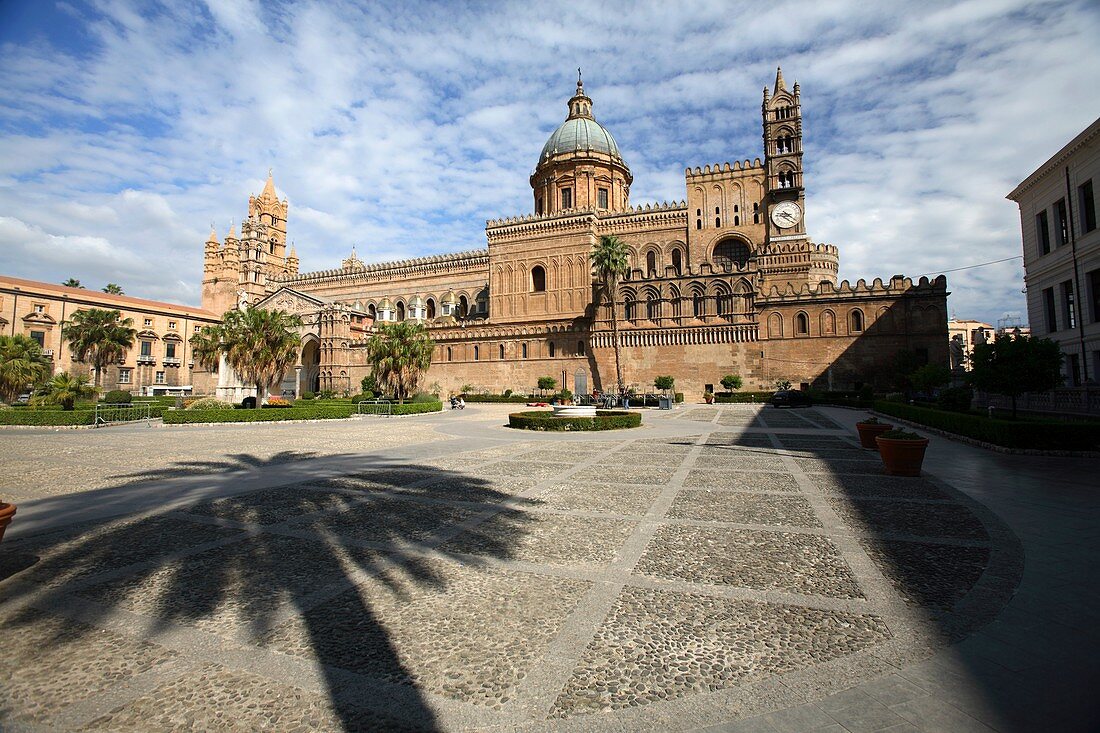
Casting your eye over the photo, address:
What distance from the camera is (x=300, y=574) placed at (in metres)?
4.79

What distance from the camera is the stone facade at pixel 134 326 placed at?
49.9 m

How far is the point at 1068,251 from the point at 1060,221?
6.86 ft

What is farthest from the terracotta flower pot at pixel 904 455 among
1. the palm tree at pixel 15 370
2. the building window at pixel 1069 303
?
the palm tree at pixel 15 370

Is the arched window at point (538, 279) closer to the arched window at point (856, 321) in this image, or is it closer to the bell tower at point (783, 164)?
the bell tower at point (783, 164)

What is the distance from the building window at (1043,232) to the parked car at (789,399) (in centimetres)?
1359

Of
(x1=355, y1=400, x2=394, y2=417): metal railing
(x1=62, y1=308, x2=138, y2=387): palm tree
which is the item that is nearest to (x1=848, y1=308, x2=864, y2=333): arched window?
(x1=355, y1=400, x2=394, y2=417): metal railing

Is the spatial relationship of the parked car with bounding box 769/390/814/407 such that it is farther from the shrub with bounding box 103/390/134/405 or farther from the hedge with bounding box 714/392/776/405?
the shrub with bounding box 103/390/134/405

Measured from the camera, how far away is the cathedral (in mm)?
38844

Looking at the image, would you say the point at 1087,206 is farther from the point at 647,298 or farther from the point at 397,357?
the point at 397,357

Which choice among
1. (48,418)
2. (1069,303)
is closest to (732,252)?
(1069,303)

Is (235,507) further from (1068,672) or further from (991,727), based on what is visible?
(1068,672)

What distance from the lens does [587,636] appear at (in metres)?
3.60

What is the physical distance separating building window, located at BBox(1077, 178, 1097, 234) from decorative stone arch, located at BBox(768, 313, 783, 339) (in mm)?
19012

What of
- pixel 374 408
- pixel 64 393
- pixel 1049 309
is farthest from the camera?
pixel 374 408
